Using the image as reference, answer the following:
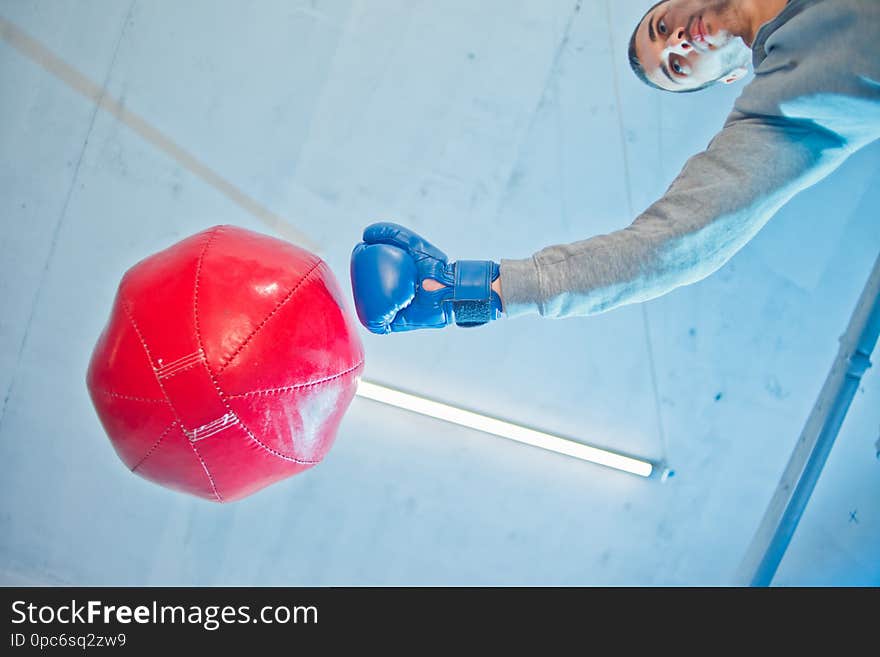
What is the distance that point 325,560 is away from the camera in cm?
302

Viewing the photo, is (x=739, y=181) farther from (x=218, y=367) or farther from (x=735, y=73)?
(x=218, y=367)

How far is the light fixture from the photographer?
2.82 metres

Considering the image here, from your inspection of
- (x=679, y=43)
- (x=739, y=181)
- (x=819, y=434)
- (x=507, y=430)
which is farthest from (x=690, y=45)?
(x=819, y=434)

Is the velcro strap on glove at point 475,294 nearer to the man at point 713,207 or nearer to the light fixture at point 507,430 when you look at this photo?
the man at point 713,207

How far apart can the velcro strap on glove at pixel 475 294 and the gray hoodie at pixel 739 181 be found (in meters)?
0.05

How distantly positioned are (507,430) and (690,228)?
1445 millimetres

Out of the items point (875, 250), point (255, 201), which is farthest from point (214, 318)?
point (875, 250)

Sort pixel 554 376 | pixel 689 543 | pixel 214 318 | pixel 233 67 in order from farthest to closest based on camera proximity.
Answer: pixel 689 543 < pixel 554 376 < pixel 233 67 < pixel 214 318

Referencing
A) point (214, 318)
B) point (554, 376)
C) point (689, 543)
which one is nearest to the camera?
point (214, 318)

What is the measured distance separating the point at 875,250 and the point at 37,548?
4051mm

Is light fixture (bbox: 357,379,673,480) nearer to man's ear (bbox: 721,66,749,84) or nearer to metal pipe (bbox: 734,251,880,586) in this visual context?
metal pipe (bbox: 734,251,880,586)

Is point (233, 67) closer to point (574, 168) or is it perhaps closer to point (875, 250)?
point (574, 168)

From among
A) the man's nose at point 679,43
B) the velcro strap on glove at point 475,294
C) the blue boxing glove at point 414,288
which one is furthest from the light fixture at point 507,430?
the man's nose at point 679,43

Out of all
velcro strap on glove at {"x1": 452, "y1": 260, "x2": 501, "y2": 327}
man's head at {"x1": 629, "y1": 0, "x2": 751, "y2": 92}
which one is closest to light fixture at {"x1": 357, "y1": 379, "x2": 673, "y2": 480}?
velcro strap on glove at {"x1": 452, "y1": 260, "x2": 501, "y2": 327}
